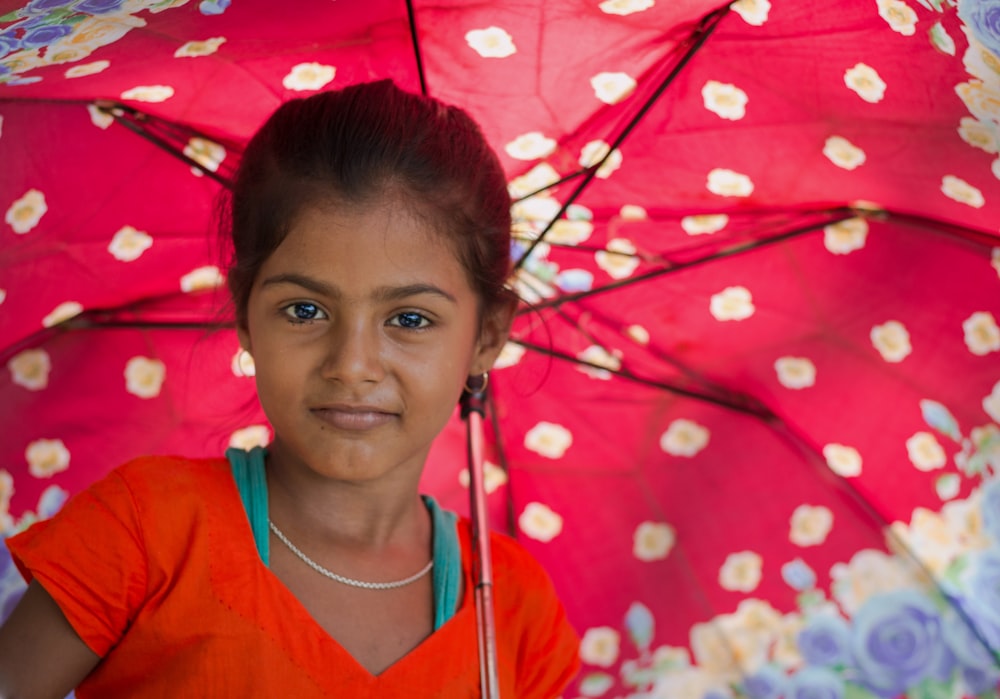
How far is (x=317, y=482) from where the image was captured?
175 centimetres

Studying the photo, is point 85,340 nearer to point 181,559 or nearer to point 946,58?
point 181,559

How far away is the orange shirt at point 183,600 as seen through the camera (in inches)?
58.4

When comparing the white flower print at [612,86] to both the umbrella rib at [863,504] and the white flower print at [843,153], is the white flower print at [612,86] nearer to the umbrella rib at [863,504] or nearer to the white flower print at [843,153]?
the white flower print at [843,153]

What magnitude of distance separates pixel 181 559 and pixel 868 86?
1194 mm

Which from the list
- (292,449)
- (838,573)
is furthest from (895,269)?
(292,449)

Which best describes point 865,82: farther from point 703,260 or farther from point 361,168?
point 361,168

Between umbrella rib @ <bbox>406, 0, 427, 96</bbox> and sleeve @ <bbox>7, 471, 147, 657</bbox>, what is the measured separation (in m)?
0.76

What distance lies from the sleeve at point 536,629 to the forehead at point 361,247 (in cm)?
55

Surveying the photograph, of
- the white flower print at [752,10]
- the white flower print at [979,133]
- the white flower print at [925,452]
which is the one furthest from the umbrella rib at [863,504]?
the white flower print at [752,10]

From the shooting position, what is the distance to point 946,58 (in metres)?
1.66

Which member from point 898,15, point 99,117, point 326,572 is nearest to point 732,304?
point 898,15

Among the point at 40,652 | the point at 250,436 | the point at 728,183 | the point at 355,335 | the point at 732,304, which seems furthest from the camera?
the point at 250,436

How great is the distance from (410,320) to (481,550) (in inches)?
15.7

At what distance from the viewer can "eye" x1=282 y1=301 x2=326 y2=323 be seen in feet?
5.27
